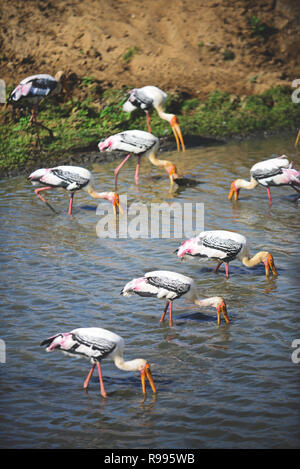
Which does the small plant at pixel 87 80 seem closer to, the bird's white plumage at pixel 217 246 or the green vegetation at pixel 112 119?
the green vegetation at pixel 112 119

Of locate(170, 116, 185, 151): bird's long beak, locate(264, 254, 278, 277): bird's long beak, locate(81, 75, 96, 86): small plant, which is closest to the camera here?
locate(264, 254, 278, 277): bird's long beak

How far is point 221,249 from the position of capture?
26.5 ft

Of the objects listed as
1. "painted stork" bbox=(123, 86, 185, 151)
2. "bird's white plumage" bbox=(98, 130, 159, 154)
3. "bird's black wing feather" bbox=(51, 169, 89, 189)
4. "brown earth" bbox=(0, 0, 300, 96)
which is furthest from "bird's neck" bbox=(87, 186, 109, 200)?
"brown earth" bbox=(0, 0, 300, 96)

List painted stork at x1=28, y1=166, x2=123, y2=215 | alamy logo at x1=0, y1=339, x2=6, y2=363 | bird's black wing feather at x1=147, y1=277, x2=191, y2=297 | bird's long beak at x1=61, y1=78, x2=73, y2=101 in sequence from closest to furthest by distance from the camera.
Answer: alamy logo at x1=0, y1=339, x2=6, y2=363 < bird's black wing feather at x1=147, y1=277, x2=191, y2=297 < painted stork at x1=28, y1=166, x2=123, y2=215 < bird's long beak at x1=61, y1=78, x2=73, y2=101

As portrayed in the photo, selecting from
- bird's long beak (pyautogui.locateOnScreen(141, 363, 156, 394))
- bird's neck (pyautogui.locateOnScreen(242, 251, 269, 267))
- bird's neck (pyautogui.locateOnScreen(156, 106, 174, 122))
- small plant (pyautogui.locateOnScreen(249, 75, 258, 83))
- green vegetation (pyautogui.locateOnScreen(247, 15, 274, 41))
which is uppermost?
green vegetation (pyautogui.locateOnScreen(247, 15, 274, 41))

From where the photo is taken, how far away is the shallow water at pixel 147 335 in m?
5.39

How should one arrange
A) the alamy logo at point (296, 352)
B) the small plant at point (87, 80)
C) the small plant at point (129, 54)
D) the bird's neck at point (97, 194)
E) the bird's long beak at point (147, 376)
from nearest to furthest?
the bird's long beak at point (147, 376)
the alamy logo at point (296, 352)
the bird's neck at point (97, 194)
the small plant at point (87, 80)
the small plant at point (129, 54)

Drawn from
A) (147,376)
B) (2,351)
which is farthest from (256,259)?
(2,351)

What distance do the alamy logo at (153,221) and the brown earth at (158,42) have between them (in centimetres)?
578

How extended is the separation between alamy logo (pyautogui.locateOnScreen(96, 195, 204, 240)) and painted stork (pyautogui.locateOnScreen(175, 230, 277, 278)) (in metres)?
1.71

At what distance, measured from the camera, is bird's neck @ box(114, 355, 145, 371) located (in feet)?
19.1

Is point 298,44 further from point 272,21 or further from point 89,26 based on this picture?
point 89,26

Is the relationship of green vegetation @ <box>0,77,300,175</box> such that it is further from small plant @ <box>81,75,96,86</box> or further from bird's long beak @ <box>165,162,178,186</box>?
bird's long beak @ <box>165,162,178,186</box>

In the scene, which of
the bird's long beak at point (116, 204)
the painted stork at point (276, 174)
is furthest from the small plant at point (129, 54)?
the painted stork at point (276, 174)
